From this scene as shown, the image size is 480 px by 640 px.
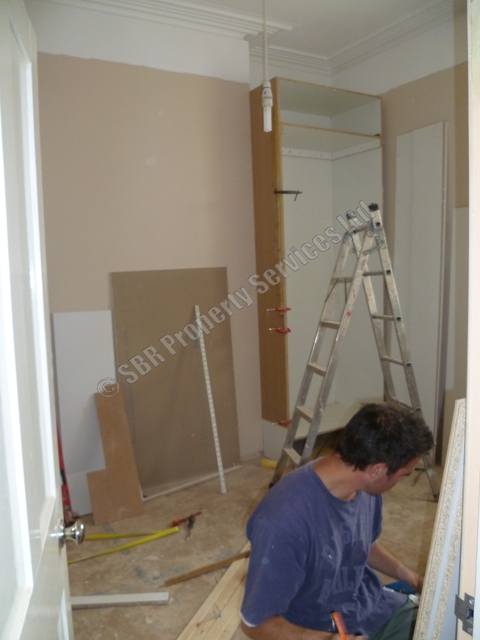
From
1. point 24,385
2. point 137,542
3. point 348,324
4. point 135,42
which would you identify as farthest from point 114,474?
point 135,42

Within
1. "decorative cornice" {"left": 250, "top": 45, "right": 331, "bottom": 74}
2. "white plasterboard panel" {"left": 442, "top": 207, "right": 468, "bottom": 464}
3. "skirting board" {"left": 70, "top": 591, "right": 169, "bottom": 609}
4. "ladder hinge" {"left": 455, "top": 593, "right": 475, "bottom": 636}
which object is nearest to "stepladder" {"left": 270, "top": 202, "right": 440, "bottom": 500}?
"white plasterboard panel" {"left": 442, "top": 207, "right": 468, "bottom": 464}

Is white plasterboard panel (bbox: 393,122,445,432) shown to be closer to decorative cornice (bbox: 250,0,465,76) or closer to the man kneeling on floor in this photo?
decorative cornice (bbox: 250,0,465,76)

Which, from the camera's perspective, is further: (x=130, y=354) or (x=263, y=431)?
(x=263, y=431)

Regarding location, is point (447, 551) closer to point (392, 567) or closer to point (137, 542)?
point (392, 567)

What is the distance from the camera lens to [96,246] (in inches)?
117

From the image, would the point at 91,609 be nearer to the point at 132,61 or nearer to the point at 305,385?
the point at 305,385

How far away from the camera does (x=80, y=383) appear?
295 cm

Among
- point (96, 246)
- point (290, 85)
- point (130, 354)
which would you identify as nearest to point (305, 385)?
point (130, 354)

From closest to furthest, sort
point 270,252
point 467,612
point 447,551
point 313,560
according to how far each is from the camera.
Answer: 1. point 467,612
2. point 447,551
3. point 313,560
4. point 270,252

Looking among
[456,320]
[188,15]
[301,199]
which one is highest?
[188,15]

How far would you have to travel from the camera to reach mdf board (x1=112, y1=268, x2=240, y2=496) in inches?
122

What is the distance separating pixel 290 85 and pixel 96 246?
68.8 inches

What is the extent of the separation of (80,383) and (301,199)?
2.23m

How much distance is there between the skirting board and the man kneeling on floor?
3.34 feet
